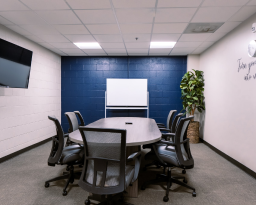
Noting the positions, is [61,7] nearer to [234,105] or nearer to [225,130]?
[234,105]

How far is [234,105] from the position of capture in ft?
11.7

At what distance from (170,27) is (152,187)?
291 centimetres

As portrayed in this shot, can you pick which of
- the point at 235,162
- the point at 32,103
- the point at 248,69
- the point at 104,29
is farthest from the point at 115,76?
the point at 235,162

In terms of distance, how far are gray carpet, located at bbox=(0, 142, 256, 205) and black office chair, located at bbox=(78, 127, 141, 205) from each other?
74 centimetres

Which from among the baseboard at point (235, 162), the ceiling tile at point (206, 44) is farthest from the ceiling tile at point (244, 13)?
the baseboard at point (235, 162)

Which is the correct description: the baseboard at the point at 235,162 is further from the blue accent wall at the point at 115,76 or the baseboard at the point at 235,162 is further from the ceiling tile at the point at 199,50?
the ceiling tile at the point at 199,50

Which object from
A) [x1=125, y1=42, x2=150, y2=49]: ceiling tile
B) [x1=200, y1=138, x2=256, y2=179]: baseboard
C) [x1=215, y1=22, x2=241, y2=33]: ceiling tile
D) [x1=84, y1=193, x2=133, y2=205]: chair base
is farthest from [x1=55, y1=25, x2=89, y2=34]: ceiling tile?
[x1=200, y1=138, x2=256, y2=179]: baseboard

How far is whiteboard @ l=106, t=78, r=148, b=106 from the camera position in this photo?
5.80m

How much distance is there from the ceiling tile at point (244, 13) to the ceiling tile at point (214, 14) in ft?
0.29

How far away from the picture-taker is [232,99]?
366 centimetres

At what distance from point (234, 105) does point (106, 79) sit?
150 inches

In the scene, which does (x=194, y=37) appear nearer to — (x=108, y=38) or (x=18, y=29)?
(x=108, y=38)

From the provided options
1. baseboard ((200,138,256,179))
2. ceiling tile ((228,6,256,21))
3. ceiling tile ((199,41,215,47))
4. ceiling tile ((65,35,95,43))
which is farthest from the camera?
ceiling tile ((199,41,215,47))

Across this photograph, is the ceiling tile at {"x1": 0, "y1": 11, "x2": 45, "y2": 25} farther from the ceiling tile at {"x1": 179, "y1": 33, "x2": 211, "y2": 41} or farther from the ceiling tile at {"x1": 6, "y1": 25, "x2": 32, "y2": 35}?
the ceiling tile at {"x1": 179, "y1": 33, "x2": 211, "y2": 41}
